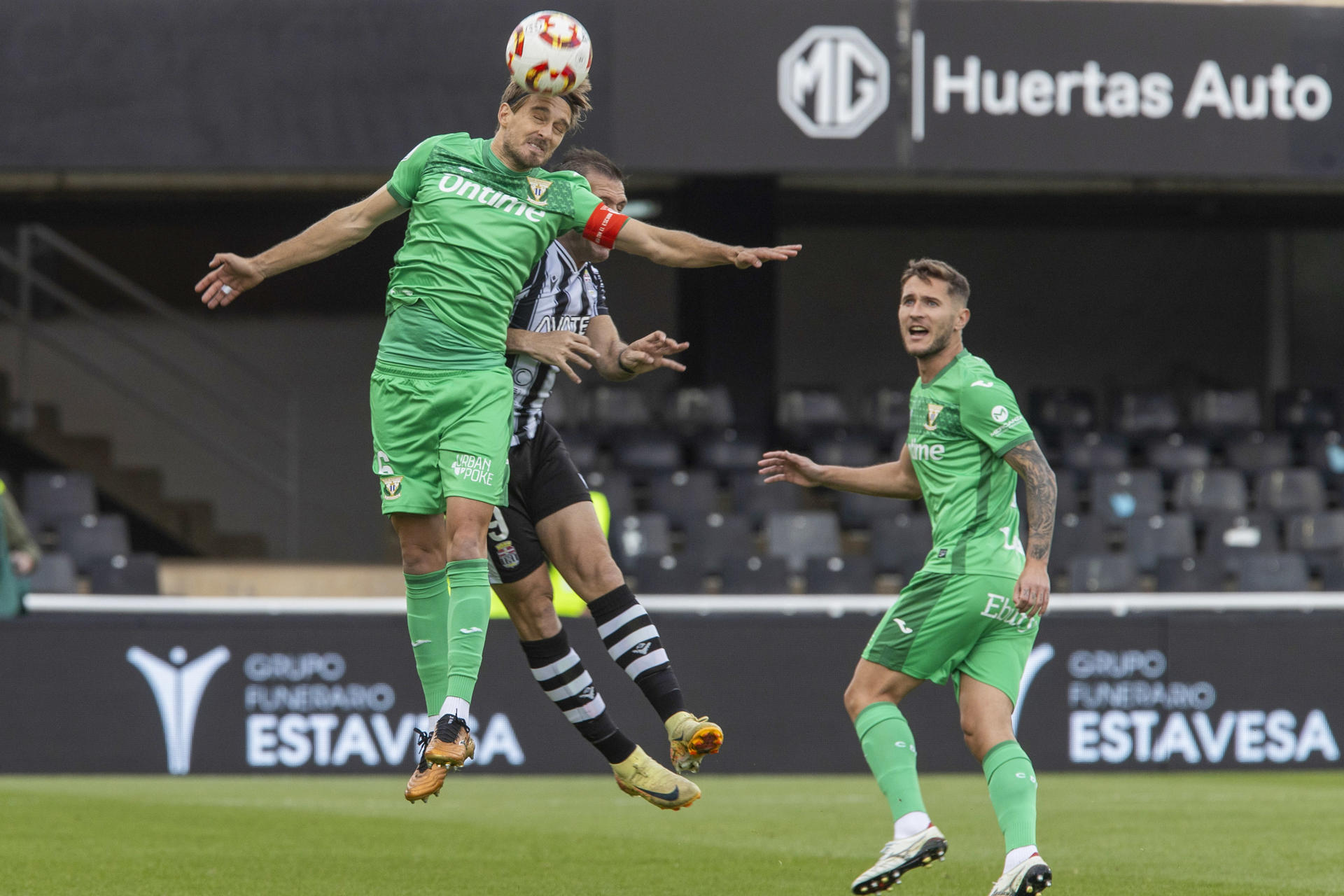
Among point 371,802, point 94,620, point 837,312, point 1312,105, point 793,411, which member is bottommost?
point 371,802

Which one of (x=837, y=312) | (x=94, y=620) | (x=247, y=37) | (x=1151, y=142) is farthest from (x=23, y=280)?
(x=1151, y=142)

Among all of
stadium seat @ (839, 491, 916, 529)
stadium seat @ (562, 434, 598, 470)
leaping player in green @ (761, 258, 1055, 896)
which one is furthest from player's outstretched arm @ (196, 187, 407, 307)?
stadium seat @ (839, 491, 916, 529)

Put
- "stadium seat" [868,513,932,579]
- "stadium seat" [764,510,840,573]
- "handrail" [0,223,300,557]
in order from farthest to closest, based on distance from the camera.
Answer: "handrail" [0,223,300,557] → "stadium seat" [764,510,840,573] → "stadium seat" [868,513,932,579]

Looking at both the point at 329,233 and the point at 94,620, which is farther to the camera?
the point at 94,620

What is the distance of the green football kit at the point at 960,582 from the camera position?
575 cm

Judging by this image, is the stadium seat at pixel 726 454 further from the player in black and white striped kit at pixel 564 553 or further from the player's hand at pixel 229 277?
the player's hand at pixel 229 277

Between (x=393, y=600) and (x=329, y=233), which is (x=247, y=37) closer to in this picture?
(x=393, y=600)

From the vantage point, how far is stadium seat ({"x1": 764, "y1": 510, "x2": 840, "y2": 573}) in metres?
14.7

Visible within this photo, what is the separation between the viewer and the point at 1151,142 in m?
14.5

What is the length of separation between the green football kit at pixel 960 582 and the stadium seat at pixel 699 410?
1030 centimetres

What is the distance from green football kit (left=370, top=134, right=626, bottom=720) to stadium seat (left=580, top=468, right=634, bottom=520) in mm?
8498

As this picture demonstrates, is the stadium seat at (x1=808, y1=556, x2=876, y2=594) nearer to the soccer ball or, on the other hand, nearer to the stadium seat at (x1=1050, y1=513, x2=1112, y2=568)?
the stadium seat at (x1=1050, y1=513, x2=1112, y2=568)

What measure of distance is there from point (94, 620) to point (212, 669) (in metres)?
0.82

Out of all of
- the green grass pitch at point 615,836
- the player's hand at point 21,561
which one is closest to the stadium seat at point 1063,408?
the green grass pitch at point 615,836
